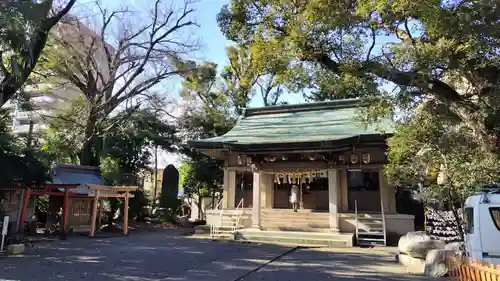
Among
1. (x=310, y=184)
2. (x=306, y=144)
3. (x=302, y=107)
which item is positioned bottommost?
(x=310, y=184)

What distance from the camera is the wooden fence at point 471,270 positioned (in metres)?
4.90

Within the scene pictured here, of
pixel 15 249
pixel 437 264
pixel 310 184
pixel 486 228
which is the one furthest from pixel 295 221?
pixel 15 249

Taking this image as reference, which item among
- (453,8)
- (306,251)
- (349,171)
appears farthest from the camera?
(349,171)

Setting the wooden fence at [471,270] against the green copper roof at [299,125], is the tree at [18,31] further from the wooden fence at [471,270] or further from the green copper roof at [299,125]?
the wooden fence at [471,270]

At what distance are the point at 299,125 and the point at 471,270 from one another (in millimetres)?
11552

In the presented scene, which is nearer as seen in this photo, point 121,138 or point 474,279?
point 474,279

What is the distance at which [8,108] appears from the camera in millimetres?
15242

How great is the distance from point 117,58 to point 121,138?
4768 mm

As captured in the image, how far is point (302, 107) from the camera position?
61.9ft

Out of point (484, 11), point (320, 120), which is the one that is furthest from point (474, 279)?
point (320, 120)

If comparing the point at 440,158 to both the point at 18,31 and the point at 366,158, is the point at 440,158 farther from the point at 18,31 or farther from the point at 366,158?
the point at 18,31

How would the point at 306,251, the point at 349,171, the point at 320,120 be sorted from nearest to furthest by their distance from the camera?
the point at 306,251
the point at 349,171
the point at 320,120

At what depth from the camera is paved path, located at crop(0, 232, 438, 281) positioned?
6.86 metres

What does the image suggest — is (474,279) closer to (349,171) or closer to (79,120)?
(349,171)
